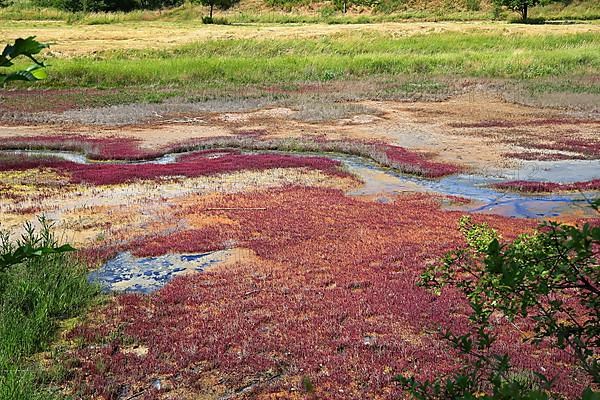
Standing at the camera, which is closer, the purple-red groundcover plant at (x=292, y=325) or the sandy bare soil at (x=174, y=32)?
the purple-red groundcover plant at (x=292, y=325)

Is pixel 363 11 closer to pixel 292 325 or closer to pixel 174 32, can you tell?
pixel 174 32

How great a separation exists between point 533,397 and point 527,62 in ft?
138

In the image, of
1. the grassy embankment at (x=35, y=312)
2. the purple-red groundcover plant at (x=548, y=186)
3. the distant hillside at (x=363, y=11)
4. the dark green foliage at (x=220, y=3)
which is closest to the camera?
the grassy embankment at (x=35, y=312)

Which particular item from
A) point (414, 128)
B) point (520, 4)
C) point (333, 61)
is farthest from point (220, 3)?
point (414, 128)

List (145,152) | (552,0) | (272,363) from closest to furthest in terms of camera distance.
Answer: (272,363) → (145,152) → (552,0)

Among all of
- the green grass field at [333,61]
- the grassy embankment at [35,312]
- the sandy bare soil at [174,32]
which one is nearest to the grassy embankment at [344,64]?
the green grass field at [333,61]

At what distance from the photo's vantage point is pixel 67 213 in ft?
44.9

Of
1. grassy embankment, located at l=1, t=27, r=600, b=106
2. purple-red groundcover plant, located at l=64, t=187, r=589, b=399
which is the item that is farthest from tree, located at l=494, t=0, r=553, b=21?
purple-red groundcover plant, located at l=64, t=187, r=589, b=399

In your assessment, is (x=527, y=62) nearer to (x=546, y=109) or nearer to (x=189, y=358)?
(x=546, y=109)

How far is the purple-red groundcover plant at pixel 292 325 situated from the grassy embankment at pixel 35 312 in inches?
14.1

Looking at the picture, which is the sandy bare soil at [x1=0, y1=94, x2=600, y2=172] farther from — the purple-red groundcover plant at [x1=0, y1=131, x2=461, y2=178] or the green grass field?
the green grass field

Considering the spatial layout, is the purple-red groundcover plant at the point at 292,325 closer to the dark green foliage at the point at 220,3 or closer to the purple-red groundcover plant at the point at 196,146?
the purple-red groundcover plant at the point at 196,146

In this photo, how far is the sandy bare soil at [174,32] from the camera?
49781mm

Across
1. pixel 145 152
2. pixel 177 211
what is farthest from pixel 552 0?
pixel 177 211
